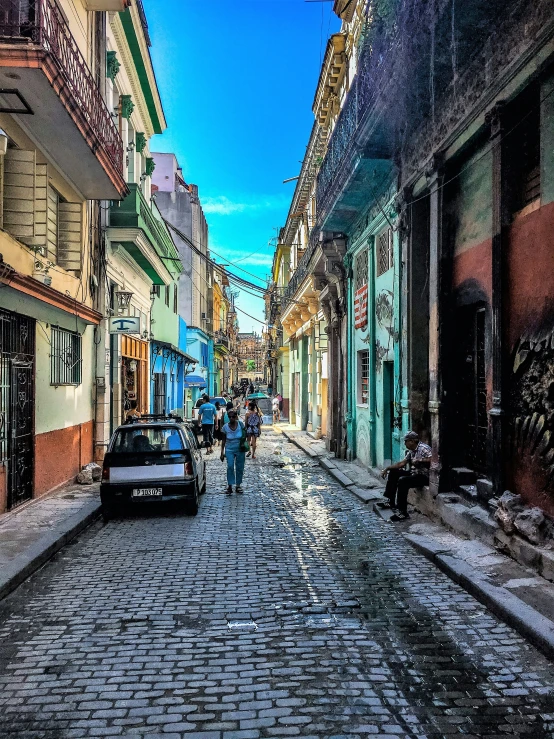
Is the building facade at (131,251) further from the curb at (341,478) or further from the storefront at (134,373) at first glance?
the curb at (341,478)

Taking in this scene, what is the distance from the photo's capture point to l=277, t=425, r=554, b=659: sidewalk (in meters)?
4.57

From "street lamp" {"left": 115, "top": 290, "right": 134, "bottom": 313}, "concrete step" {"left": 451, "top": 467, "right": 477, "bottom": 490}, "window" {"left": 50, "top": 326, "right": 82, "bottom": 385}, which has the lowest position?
"concrete step" {"left": 451, "top": 467, "right": 477, "bottom": 490}

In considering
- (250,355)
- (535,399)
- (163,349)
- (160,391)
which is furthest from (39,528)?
(250,355)

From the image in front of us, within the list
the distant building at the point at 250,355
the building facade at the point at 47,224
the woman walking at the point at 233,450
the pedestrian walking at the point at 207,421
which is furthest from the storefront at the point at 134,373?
the distant building at the point at 250,355

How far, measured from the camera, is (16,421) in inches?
364

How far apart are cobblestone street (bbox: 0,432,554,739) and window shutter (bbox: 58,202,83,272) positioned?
20.8 feet

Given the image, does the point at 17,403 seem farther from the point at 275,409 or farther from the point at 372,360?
the point at 275,409

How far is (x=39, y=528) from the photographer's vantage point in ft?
26.4

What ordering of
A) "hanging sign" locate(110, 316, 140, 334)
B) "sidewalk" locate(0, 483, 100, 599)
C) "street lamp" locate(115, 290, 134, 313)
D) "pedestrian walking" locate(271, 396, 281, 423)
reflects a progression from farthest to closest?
"pedestrian walking" locate(271, 396, 281, 423) < "street lamp" locate(115, 290, 134, 313) < "hanging sign" locate(110, 316, 140, 334) < "sidewalk" locate(0, 483, 100, 599)

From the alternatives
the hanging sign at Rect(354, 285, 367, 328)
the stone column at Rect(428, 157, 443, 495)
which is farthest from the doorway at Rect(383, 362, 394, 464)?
the stone column at Rect(428, 157, 443, 495)

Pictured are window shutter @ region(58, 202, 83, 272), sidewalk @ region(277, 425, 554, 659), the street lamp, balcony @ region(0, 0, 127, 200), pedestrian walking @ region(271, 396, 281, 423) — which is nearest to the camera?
sidewalk @ region(277, 425, 554, 659)

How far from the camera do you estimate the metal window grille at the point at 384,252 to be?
12.2m

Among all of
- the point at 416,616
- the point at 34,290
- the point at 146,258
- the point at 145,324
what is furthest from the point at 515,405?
the point at 145,324

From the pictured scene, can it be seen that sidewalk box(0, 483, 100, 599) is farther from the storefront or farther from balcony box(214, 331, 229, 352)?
balcony box(214, 331, 229, 352)
